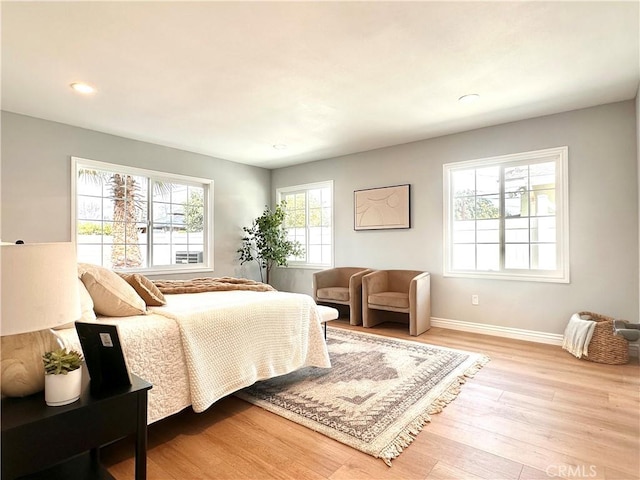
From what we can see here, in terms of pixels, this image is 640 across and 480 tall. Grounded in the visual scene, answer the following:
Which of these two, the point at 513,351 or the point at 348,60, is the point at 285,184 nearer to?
the point at 348,60

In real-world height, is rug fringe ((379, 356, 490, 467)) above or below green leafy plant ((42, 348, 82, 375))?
below

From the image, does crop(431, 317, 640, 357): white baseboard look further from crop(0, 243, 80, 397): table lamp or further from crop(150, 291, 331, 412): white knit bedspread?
crop(0, 243, 80, 397): table lamp

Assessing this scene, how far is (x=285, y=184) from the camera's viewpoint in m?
6.14

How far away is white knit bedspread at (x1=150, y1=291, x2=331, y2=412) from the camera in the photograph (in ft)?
6.33

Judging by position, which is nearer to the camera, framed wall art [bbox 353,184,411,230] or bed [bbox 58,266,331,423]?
bed [bbox 58,266,331,423]

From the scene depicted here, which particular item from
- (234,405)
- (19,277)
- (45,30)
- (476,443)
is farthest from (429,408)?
(45,30)

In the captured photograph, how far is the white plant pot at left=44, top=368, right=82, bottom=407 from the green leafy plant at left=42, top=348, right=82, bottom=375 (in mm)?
13

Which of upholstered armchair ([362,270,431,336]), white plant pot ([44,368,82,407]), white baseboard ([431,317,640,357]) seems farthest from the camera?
upholstered armchair ([362,270,431,336])

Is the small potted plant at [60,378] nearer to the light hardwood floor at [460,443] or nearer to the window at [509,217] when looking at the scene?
the light hardwood floor at [460,443]

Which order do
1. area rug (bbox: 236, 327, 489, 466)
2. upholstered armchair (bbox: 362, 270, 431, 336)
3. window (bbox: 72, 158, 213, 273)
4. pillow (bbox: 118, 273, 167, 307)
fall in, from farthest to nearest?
1. window (bbox: 72, 158, 213, 273)
2. upholstered armchair (bbox: 362, 270, 431, 336)
3. pillow (bbox: 118, 273, 167, 307)
4. area rug (bbox: 236, 327, 489, 466)

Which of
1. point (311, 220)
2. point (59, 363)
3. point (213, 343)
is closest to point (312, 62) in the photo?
point (213, 343)

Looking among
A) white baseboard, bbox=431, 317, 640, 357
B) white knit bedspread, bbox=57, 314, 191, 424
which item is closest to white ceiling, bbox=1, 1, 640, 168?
white knit bedspread, bbox=57, 314, 191, 424

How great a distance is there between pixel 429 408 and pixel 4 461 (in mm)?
2080

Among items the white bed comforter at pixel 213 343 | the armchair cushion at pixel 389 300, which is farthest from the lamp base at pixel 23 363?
the armchair cushion at pixel 389 300
